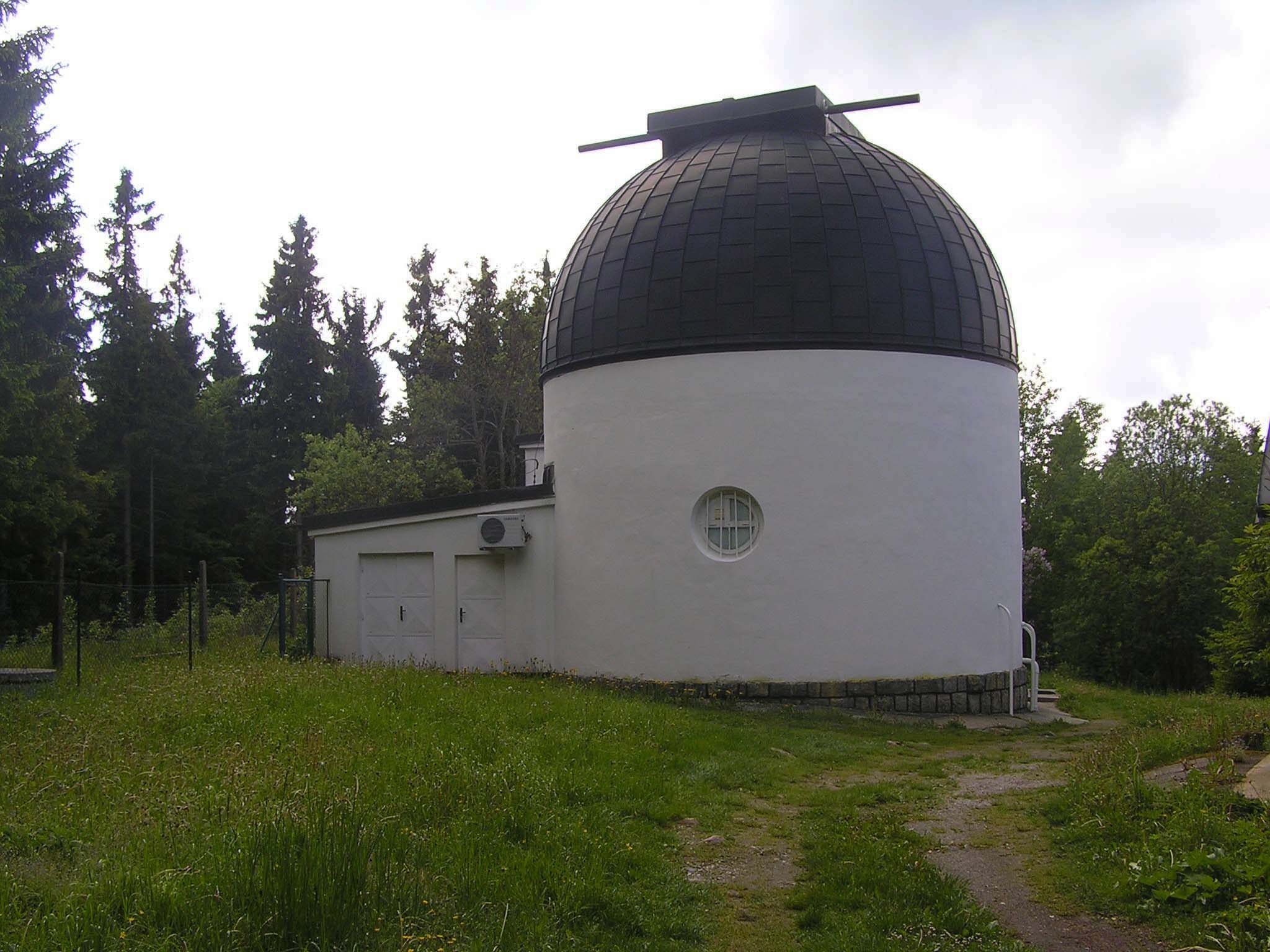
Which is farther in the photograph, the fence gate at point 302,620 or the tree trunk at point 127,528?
the tree trunk at point 127,528

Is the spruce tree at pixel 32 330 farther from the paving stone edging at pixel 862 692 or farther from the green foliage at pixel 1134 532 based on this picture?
the green foliage at pixel 1134 532

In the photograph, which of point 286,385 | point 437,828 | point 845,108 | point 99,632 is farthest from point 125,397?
point 437,828

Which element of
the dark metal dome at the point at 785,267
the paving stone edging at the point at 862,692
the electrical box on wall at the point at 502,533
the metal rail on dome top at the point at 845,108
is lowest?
the paving stone edging at the point at 862,692

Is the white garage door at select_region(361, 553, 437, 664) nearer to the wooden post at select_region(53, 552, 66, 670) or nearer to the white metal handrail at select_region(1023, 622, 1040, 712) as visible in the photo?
the wooden post at select_region(53, 552, 66, 670)

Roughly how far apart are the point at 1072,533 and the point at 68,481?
29.2m

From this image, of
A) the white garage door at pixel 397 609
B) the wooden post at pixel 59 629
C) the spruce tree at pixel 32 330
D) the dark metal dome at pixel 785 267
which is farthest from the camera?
the spruce tree at pixel 32 330

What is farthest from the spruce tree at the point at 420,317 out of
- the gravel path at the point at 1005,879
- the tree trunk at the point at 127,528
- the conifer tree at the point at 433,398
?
the gravel path at the point at 1005,879

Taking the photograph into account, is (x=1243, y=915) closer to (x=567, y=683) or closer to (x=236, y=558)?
(x=567, y=683)

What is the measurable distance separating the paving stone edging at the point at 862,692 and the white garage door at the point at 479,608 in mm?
2352

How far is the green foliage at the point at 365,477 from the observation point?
28.6m

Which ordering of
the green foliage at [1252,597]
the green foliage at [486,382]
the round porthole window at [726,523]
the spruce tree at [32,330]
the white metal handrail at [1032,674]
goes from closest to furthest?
the green foliage at [1252,597] → the round porthole window at [726,523] → the white metal handrail at [1032,674] → the spruce tree at [32,330] → the green foliage at [486,382]

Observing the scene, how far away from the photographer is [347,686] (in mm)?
11320

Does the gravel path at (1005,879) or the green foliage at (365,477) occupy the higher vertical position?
the green foliage at (365,477)

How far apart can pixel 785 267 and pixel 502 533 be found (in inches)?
208
